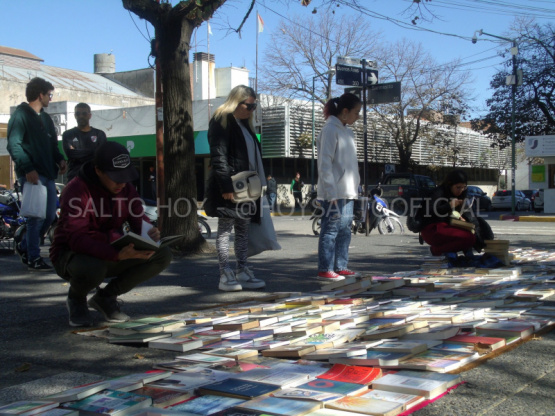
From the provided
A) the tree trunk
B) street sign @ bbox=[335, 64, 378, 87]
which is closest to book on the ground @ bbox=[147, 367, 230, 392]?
the tree trunk

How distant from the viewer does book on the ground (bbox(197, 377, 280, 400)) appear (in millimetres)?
2680

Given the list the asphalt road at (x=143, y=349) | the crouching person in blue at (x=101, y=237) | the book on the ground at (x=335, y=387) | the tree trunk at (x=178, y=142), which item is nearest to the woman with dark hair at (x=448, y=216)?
the asphalt road at (x=143, y=349)

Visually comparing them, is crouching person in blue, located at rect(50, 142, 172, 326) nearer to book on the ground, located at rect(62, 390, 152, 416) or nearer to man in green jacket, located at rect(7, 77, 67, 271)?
book on the ground, located at rect(62, 390, 152, 416)

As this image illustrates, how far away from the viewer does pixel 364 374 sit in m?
2.97

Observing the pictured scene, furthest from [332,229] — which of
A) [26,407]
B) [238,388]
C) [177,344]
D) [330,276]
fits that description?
[26,407]

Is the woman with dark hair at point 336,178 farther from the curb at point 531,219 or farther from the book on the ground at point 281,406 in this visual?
the curb at point 531,219

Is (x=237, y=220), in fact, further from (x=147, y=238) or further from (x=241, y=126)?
(x=147, y=238)

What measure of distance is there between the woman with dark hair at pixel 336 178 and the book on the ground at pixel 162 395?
12.3ft

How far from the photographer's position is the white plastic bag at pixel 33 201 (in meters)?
6.70

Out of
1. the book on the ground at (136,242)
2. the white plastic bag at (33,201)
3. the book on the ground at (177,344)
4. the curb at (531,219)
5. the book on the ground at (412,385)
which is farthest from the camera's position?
the curb at (531,219)

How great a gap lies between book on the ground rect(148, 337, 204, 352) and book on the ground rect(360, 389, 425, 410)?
4.19 feet

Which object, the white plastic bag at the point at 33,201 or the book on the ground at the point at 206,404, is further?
the white plastic bag at the point at 33,201

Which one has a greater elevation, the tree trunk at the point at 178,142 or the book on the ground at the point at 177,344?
the tree trunk at the point at 178,142

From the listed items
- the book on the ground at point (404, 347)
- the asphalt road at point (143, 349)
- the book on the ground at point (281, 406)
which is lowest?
the asphalt road at point (143, 349)
